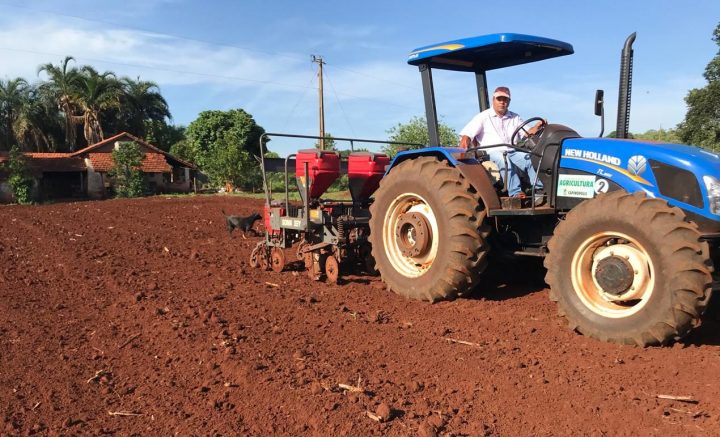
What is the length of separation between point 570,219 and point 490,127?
1.79 m

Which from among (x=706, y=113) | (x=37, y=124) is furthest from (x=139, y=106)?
(x=706, y=113)

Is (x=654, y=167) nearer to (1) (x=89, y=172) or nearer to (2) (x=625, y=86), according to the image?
(2) (x=625, y=86)

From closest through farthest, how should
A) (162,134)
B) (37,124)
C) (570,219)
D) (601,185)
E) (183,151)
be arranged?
1. (570,219)
2. (601,185)
3. (37,124)
4. (183,151)
5. (162,134)

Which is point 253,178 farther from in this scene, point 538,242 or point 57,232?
point 538,242

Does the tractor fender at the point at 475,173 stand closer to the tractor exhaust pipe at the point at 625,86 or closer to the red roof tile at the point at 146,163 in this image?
the tractor exhaust pipe at the point at 625,86

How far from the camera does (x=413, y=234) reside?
5.88 m

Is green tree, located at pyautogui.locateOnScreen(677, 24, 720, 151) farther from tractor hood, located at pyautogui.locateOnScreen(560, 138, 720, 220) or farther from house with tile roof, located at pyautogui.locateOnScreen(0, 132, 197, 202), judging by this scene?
house with tile roof, located at pyautogui.locateOnScreen(0, 132, 197, 202)

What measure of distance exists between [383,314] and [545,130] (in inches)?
86.5

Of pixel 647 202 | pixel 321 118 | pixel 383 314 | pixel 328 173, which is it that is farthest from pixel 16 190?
pixel 647 202

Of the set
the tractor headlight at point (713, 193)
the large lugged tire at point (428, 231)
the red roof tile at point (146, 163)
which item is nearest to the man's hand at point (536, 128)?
the large lugged tire at point (428, 231)

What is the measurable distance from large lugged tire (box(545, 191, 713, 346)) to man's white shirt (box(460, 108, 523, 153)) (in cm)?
167

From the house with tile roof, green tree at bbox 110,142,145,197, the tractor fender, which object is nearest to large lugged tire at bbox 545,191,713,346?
the tractor fender

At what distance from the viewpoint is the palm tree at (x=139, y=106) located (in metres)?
43.8

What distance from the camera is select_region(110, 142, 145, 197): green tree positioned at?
29.8 metres
